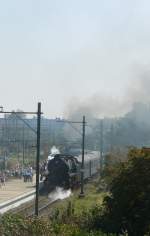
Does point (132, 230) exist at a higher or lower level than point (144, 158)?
lower

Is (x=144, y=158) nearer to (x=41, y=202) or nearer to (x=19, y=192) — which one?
(x=41, y=202)

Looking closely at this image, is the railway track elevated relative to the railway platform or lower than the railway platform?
lower

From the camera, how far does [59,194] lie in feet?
152

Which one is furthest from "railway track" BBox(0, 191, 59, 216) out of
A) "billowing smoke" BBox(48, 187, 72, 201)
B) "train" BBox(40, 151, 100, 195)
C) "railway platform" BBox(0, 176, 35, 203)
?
"train" BBox(40, 151, 100, 195)

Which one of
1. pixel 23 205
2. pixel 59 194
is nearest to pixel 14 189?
pixel 59 194

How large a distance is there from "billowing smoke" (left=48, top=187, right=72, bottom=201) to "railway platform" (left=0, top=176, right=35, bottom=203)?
3.18 meters

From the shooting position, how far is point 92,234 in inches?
762

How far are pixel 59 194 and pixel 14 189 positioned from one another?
7.38 metres

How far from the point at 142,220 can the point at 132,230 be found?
22.7 inches

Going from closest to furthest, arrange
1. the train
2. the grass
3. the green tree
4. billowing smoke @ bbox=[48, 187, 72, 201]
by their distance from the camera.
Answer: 1. the green tree
2. the grass
3. billowing smoke @ bbox=[48, 187, 72, 201]
4. the train

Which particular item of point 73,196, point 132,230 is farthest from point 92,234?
point 73,196

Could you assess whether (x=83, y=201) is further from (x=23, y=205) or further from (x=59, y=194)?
(x=59, y=194)

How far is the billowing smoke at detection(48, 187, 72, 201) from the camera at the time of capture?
44.3 meters

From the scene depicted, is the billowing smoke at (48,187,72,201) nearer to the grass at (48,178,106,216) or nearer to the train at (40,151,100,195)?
the train at (40,151,100,195)
